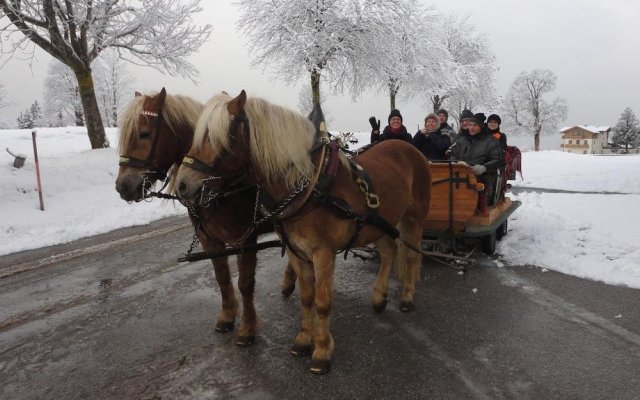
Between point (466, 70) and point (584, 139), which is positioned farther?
point (584, 139)

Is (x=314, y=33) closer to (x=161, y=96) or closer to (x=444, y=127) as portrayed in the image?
(x=444, y=127)

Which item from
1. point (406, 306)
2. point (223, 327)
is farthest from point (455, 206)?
point (223, 327)

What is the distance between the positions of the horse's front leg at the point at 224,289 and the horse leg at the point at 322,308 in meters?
0.93

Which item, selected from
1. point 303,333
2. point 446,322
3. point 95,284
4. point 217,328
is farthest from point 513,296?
point 95,284

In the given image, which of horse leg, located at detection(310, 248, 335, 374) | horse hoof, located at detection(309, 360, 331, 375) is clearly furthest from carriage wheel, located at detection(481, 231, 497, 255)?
horse hoof, located at detection(309, 360, 331, 375)

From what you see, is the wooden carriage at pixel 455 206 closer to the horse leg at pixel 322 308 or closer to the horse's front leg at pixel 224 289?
the horse leg at pixel 322 308

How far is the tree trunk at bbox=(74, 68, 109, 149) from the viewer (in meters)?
13.1

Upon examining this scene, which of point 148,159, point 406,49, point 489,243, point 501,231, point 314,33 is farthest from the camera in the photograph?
point 406,49

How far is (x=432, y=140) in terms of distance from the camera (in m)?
6.38

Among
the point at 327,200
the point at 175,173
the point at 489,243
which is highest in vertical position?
the point at 175,173

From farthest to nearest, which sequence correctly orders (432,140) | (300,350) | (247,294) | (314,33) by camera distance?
(314,33), (432,140), (247,294), (300,350)

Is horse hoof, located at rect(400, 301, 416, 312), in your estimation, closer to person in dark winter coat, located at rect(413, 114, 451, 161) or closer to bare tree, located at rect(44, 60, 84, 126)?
person in dark winter coat, located at rect(413, 114, 451, 161)

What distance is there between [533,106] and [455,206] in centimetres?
5977

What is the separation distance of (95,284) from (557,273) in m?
5.44
